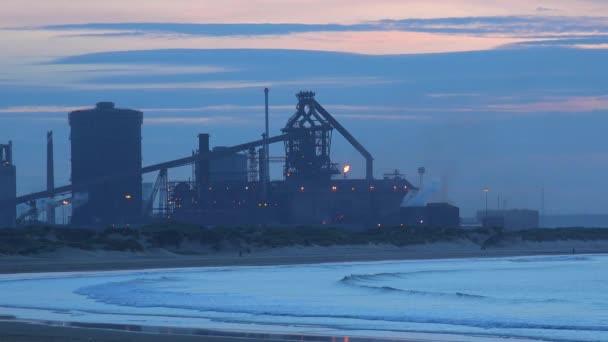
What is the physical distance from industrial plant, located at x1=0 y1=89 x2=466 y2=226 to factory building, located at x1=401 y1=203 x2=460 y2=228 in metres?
0.10

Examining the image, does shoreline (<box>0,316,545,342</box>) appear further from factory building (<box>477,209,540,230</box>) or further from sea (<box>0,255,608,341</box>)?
factory building (<box>477,209,540,230</box>)

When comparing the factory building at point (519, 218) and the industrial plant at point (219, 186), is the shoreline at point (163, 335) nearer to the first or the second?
the industrial plant at point (219, 186)

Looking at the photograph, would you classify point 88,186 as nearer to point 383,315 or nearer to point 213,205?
point 213,205

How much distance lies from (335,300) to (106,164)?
6999 cm

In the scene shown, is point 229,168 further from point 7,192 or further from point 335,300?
point 335,300

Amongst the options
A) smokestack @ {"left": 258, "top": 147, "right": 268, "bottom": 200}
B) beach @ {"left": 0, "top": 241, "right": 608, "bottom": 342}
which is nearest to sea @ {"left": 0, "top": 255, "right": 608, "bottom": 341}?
beach @ {"left": 0, "top": 241, "right": 608, "bottom": 342}

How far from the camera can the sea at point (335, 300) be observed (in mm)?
19781

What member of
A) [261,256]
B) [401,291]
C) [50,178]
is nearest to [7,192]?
[50,178]

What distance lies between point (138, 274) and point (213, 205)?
2003 inches

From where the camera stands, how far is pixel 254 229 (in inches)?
2623

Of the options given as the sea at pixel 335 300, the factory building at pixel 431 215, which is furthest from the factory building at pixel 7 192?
the sea at pixel 335 300

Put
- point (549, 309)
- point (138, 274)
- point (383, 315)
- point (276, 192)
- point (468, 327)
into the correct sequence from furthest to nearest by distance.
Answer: point (276, 192) → point (138, 274) → point (549, 309) → point (383, 315) → point (468, 327)

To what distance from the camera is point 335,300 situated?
2608 centimetres

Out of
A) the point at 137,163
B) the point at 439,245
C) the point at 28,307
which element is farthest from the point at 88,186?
the point at 28,307
